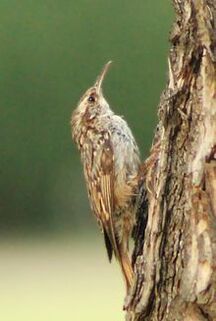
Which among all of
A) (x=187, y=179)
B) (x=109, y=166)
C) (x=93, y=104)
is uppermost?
(x=187, y=179)

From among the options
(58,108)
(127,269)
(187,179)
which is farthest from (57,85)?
(187,179)

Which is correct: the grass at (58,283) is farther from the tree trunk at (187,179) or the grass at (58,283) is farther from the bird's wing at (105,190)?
the tree trunk at (187,179)

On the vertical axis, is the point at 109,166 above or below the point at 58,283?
above

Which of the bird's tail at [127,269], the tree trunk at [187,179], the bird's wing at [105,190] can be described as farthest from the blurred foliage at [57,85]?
the tree trunk at [187,179]

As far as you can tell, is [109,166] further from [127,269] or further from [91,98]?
[127,269]

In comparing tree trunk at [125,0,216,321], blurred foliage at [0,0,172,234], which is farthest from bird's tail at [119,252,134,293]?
blurred foliage at [0,0,172,234]

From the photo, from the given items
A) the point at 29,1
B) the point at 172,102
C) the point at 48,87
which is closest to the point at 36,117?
the point at 48,87

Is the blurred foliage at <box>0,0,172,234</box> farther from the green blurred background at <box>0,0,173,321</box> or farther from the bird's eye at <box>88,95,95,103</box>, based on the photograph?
the bird's eye at <box>88,95,95,103</box>
